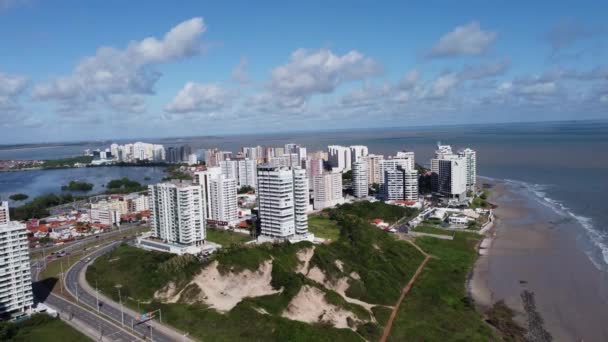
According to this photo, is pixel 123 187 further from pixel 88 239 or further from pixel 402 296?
pixel 402 296

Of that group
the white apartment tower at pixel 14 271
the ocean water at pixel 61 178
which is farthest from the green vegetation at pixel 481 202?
the ocean water at pixel 61 178

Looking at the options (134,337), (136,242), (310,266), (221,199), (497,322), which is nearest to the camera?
(134,337)

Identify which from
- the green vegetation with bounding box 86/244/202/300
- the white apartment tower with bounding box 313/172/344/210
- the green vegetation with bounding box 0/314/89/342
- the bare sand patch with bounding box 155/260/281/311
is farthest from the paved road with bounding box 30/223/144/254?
the white apartment tower with bounding box 313/172/344/210

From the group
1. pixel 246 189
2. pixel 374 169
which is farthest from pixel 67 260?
pixel 374 169

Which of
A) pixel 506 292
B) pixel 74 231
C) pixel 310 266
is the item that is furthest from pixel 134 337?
pixel 74 231

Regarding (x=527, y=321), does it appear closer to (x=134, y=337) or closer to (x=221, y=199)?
(x=134, y=337)

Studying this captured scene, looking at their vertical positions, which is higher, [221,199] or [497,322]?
[221,199]

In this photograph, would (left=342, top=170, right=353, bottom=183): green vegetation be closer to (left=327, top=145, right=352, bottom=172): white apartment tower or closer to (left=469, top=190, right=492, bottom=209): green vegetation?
(left=327, top=145, right=352, bottom=172): white apartment tower
